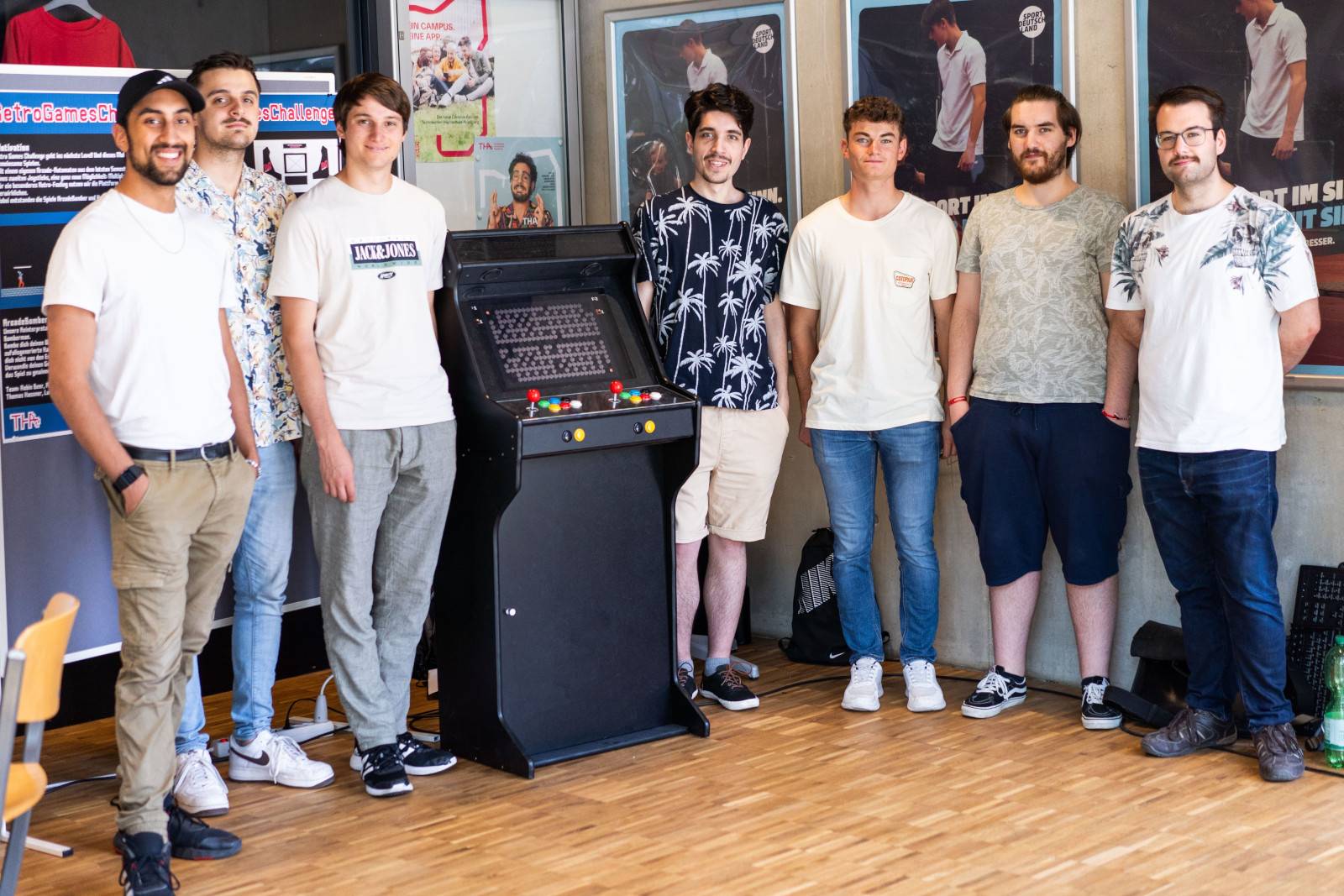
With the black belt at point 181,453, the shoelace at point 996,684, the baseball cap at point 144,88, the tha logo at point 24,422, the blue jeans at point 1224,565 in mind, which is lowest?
the shoelace at point 996,684

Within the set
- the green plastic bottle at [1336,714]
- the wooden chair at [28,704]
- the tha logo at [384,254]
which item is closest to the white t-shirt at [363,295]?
the tha logo at [384,254]

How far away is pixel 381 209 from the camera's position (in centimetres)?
361

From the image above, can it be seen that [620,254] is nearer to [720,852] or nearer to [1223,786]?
[720,852]

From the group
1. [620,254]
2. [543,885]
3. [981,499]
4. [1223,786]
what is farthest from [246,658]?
[1223,786]

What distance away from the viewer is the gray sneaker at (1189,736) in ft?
12.5

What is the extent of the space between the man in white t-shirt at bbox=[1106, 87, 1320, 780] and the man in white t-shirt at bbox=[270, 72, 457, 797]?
189 centimetres

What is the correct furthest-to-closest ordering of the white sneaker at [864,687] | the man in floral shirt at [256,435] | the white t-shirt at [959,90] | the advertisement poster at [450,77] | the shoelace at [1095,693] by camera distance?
the advertisement poster at [450,77] < the white t-shirt at [959,90] < the white sneaker at [864,687] < the shoelace at [1095,693] < the man in floral shirt at [256,435]

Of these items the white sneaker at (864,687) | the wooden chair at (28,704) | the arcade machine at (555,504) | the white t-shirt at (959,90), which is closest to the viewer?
the wooden chair at (28,704)

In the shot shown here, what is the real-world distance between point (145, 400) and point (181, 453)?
14 centimetres

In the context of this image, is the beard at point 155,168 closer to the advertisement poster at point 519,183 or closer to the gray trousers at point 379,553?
the gray trousers at point 379,553

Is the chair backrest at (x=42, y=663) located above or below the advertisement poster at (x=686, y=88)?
below

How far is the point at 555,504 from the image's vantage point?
383 cm

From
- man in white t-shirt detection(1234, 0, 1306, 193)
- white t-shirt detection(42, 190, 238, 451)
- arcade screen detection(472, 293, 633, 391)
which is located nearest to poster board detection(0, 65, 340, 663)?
white t-shirt detection(42, 190, 238, 451)

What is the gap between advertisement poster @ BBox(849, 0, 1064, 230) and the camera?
4.40 metres
